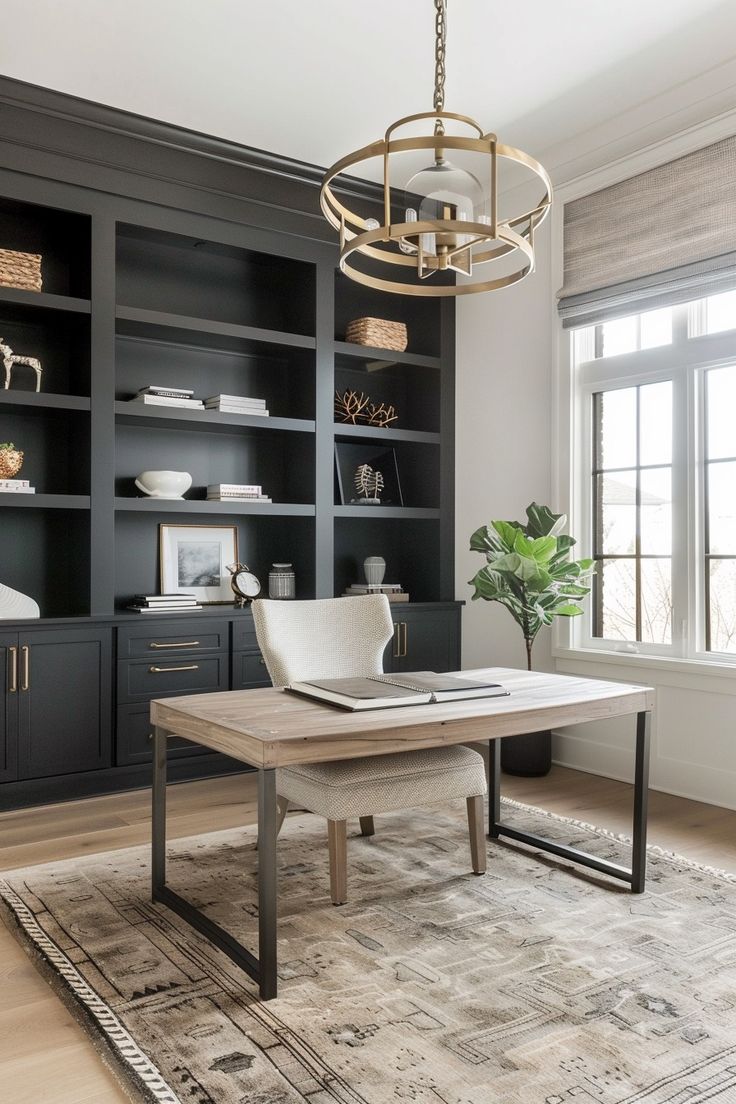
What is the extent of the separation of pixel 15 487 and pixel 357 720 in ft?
7.16

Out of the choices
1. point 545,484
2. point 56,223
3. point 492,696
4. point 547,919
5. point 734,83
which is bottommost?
point 547,919

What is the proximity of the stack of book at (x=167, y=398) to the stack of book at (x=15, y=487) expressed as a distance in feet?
2.06

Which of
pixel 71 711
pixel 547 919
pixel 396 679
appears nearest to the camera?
pixel 547 919

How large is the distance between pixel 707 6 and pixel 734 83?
423 millimetres

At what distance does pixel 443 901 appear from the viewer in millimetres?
2506

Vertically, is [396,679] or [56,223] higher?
[56,223]

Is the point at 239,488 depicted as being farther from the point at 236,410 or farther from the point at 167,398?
the point at 167,398

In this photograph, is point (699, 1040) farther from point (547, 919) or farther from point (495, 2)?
point (495, 2)

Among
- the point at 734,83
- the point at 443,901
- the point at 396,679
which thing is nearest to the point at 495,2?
the point at 734,83

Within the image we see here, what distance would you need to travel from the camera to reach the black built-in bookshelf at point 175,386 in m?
3.68

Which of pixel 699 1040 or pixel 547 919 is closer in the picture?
pixel 699 1040

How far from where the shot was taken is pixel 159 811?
246 cm

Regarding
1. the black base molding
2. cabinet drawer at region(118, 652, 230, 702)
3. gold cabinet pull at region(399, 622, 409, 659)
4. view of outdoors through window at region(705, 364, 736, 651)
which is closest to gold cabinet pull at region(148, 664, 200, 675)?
cabinet drawer at region(118, 652, 230, 702)

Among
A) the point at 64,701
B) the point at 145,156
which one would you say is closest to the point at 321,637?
the point at 64,701
